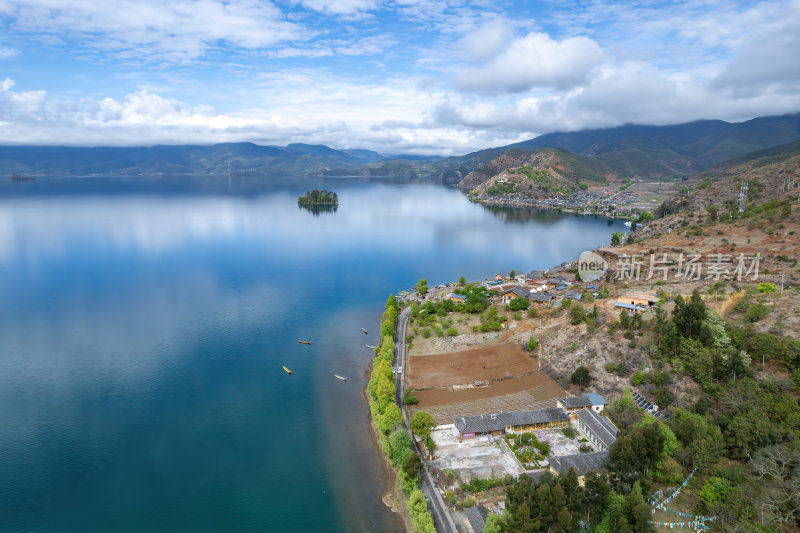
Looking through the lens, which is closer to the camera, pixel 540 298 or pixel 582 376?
pixel 582 376

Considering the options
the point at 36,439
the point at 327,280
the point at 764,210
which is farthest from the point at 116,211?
the point at 764,210

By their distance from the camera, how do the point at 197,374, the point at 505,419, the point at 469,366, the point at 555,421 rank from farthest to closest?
the point at 197,374 < the point at 469,366 < the point at 555,421 < the point at 505,419

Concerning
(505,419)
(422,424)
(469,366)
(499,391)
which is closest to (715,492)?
(505,419)

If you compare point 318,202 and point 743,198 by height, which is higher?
point 743,198

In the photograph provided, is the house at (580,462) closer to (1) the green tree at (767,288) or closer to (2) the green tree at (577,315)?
(2) the green tree at (577,315)

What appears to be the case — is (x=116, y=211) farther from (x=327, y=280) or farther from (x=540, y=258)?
(x=540, y=258)

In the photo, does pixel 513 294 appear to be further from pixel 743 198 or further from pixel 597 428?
pixel 743 198
